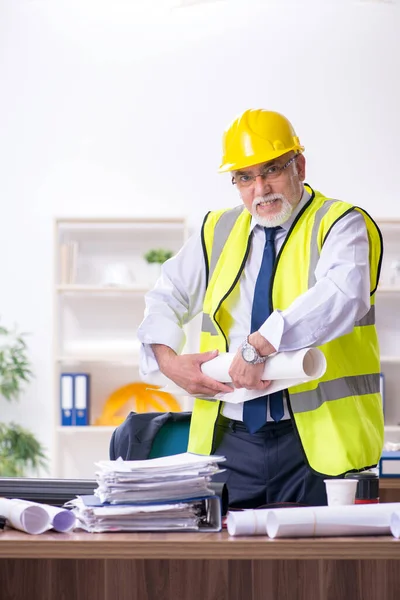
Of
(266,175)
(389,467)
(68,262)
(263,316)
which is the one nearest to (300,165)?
(266,175)

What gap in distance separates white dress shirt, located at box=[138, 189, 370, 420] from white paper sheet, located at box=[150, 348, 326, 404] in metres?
0.03

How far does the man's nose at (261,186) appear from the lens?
219cm

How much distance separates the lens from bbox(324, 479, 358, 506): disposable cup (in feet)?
5.08

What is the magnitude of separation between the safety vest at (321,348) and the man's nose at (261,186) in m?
0.11

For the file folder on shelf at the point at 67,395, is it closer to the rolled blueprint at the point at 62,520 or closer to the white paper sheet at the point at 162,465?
the white paper sheet at the point at 162,465

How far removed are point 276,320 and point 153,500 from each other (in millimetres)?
575

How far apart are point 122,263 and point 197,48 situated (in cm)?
156

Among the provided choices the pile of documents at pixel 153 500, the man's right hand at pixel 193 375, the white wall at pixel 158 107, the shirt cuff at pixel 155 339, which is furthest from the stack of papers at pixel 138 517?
the white wall at pixel 158 107

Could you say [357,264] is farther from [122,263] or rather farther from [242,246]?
[122,263]

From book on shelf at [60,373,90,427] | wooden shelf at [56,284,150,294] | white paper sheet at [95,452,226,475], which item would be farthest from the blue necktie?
book on shelf at [60,373,90,427]

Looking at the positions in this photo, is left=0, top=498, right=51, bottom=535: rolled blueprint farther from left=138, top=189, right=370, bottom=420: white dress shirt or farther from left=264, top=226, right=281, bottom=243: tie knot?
left=264, top=226, right=281, bottom=243: tie knot

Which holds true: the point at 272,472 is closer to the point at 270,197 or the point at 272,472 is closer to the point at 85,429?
the point at 270,197

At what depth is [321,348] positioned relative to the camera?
2.08 meters

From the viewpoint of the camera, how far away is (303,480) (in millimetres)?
2043
